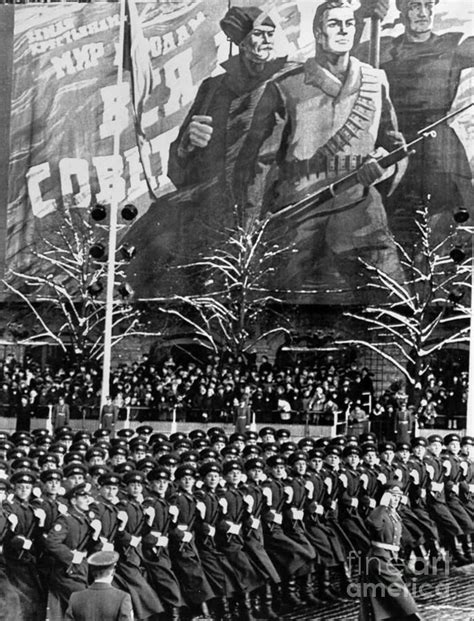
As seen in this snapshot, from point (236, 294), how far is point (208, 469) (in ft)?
105

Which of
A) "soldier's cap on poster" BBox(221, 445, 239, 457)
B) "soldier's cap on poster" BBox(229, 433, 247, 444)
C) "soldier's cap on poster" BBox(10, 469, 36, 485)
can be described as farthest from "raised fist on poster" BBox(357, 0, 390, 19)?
"soldier's cap on poster" BBox(10, 469, 36, 485)

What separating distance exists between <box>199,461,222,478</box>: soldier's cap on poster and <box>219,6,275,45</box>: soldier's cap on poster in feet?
117

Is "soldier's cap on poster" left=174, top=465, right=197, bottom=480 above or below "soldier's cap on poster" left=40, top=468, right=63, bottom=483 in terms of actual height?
above

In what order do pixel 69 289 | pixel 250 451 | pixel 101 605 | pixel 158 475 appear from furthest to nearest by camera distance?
pixel 69 289 → pixel 250 451 → pixel 158 475 → pixel 101 605

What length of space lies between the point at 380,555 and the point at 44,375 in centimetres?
3059

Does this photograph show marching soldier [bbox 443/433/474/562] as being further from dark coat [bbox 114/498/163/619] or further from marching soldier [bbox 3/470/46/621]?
marching soldier [bbox 3/470/46/621]

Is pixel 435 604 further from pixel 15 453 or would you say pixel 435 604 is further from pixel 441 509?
pixel 15 453

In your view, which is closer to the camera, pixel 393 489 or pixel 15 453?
pixel 393 489

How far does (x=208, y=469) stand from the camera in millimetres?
17250

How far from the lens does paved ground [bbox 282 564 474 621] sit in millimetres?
16688

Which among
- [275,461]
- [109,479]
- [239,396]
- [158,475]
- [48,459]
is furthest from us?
[239,396]

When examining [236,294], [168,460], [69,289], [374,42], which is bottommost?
[168,460]

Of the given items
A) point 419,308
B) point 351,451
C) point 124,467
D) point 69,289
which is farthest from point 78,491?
point 69,289

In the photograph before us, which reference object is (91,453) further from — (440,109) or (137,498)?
(440,109)
